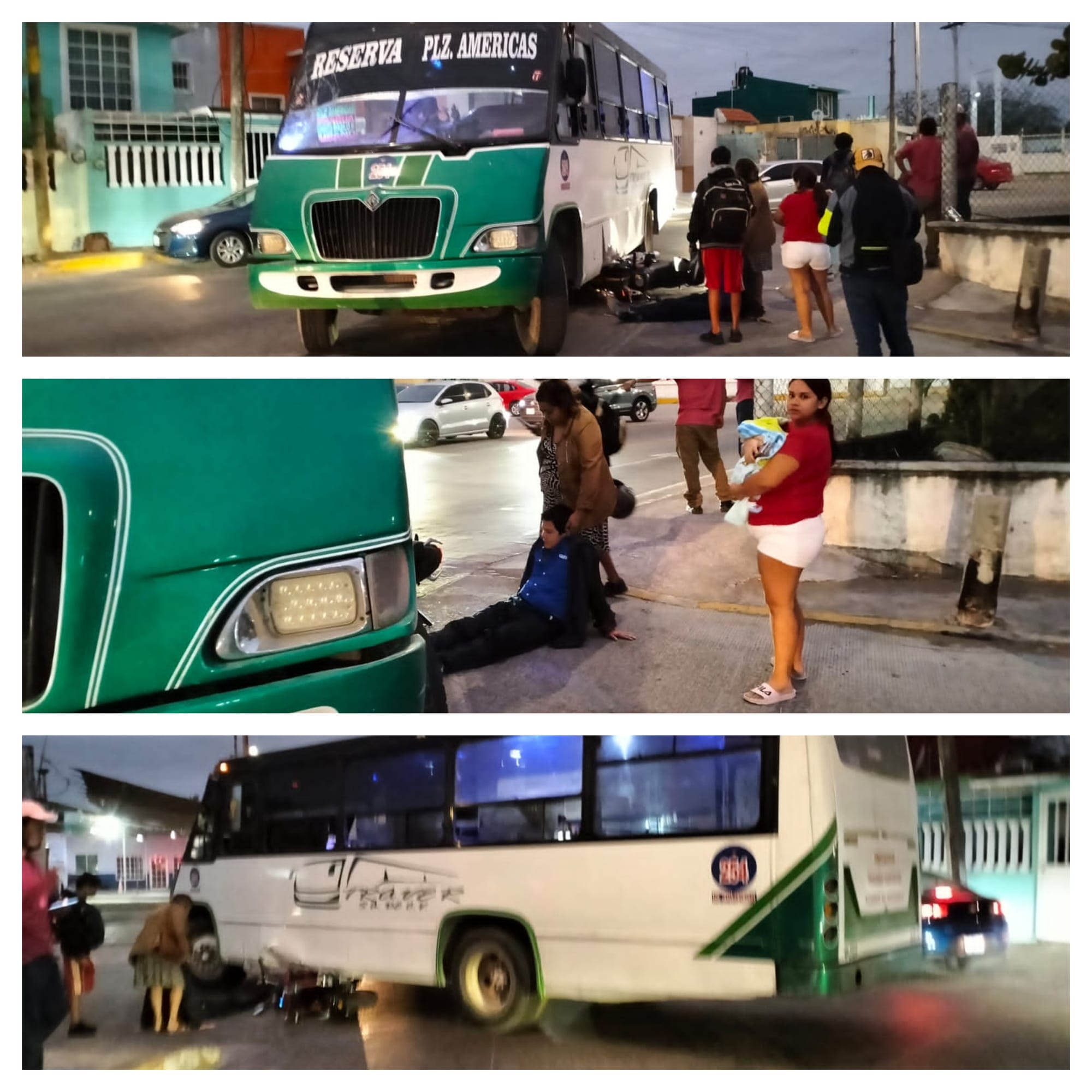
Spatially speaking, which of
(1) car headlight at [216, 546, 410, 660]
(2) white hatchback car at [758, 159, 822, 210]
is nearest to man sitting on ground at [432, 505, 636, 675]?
(1) car headlight at [216, 546, 410, 660]

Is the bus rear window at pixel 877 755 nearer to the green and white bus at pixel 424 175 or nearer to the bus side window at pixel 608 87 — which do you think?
the green and white bus at pixel 424 175

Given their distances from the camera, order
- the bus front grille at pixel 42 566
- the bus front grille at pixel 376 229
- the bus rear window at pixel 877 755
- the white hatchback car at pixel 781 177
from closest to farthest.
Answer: the bus front grille at pixel 42 566 < the bus rear window at pixel 877 755 < the bus front grille at pixel 376 229 < the white hatchback car at pixel 781 177

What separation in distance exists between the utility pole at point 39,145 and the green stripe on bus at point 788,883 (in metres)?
2.23

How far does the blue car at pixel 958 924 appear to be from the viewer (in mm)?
2562

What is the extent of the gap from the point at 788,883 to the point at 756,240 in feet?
5.01

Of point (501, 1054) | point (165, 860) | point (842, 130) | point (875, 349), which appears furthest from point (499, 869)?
point (842, 130)

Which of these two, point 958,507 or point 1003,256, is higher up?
point 1003,256

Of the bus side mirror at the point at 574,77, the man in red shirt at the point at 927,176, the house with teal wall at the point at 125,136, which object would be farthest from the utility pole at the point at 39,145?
the man in red shirt at the point at 927,176

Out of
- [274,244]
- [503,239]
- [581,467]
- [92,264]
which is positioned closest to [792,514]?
[581,467]

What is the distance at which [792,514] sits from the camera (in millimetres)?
2660

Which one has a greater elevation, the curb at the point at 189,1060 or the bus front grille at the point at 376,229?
the bus front grille at the point at 376,229

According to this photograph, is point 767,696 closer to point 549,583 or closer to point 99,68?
point 549,583
